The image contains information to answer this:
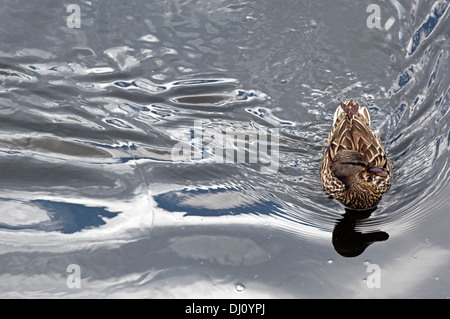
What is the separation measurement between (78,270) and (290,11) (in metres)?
5.47

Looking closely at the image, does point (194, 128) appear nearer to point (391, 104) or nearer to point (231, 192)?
point (231, 192)

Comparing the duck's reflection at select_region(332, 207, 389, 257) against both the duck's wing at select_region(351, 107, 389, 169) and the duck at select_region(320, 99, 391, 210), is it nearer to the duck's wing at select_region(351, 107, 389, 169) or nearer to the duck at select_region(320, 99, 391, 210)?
the duck at select_region(320, 99, 391, 210)

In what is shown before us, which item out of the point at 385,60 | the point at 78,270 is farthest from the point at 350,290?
the point at 385,60

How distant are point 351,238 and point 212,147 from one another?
223 cm

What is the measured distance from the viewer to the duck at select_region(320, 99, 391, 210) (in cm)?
796

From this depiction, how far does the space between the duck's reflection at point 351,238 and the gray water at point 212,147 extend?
0.06 ft

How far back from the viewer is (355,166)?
26.3 feet

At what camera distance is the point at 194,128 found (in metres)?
9.02
